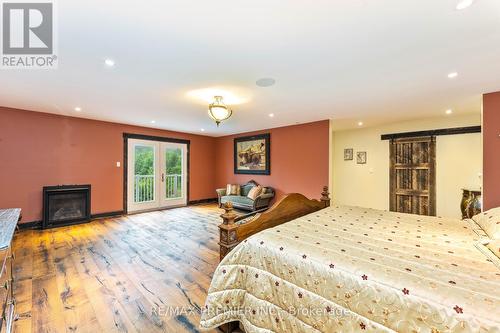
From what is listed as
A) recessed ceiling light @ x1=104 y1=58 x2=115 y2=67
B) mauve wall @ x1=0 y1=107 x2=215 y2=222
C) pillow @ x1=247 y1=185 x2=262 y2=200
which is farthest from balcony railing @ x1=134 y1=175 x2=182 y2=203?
recessed ceiling light @ x1=104 y1=58 x2=115 y2=67

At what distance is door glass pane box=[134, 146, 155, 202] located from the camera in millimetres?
6055

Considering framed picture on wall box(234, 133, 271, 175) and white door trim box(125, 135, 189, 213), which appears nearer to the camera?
white door trim box(125, 135, 189, 213)

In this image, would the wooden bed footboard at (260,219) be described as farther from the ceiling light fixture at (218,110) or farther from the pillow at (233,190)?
the pillow at (233,190)

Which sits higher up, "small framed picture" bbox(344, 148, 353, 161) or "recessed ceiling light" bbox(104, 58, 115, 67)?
"recessed ceiling light" bbox(104, 58, 115, 67)

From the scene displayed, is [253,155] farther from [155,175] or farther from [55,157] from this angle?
[55,157]

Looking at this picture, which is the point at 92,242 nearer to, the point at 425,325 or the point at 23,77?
the point at 23,77

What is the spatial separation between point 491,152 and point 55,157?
26.2ft

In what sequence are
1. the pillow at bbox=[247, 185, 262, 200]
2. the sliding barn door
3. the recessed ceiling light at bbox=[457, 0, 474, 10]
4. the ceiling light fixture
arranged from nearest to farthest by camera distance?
the recessed ceiling light at bbox=[457, 0, 474, 10], the ceiling light fixture, the sliding barn door, the pillow at bbox=[247, 185, 262, 200]

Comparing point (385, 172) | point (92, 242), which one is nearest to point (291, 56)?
point (92, 242)

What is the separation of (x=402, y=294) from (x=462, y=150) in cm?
530

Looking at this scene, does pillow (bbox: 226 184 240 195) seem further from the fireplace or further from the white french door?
the fireplace

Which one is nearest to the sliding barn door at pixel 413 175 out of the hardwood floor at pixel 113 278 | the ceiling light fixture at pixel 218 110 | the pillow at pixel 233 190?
the pillow at pixel 233 190

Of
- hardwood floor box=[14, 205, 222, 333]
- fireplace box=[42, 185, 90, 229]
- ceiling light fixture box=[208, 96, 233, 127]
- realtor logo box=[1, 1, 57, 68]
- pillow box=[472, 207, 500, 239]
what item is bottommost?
hardwood floor box=[14, 205, 222, 333]

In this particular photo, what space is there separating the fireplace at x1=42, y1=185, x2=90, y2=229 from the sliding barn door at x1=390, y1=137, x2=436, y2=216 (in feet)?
24.5
